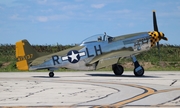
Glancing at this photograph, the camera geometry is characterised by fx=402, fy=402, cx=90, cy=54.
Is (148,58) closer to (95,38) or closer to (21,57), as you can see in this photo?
(95,38)

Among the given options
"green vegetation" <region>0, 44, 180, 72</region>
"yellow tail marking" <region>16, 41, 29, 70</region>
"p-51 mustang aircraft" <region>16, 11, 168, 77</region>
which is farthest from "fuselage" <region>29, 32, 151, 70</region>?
"green vegetation" <region>0, 44, 180, 72</region>

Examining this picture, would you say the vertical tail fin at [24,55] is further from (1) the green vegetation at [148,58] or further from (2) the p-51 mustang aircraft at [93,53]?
(1) the green vegetation at [148,58]

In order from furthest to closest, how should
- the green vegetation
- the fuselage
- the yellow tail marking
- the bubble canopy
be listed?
the green vegetation
the bubble canopy
the yellow tail marking
the fuselage

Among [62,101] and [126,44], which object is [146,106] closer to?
[62,101]

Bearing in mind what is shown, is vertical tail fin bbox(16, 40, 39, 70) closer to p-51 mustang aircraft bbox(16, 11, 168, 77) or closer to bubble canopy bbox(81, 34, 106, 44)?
p-51 mustang aircraft bbox(16, 11, 168, 77)

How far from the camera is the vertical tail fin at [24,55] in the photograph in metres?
24.9

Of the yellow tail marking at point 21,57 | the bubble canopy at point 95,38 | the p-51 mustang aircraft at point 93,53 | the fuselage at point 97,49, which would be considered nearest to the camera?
the p-51 mustang aircraft at point 93,53

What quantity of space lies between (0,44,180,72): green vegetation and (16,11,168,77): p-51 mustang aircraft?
14.1 metres

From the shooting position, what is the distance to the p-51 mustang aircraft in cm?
2456

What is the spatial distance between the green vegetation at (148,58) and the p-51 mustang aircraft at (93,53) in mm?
14119

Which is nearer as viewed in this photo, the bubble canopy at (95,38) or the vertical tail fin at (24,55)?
the vertical tail fin at (24,55)

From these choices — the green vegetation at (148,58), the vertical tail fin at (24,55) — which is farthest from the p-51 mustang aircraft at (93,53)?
the green vegetation at (148,58)

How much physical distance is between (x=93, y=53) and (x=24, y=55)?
4.34 metres

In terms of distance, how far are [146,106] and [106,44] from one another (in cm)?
1577
